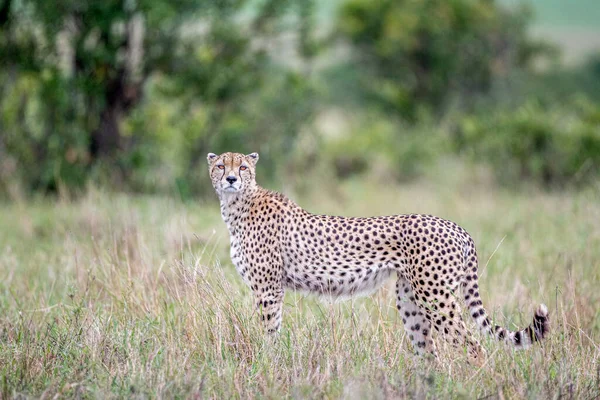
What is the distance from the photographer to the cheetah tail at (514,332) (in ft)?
11.9

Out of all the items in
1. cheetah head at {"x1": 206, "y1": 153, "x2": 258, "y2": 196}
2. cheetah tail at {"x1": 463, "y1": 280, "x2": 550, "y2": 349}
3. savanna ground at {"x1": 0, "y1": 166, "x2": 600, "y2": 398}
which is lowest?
savanna ground at {"x1": 0, "y1": 166, "x2": 600, "y2": 398}

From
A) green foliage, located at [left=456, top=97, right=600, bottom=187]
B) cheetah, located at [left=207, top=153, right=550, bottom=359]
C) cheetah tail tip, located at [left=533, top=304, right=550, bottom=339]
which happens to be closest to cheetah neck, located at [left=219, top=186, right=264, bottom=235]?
cheetah, located at [left=207, top=153, right=550, bottom=359]

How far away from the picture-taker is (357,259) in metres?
4.13

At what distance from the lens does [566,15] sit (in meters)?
54.8

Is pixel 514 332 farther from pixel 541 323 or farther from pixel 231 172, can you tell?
pixel 231 172

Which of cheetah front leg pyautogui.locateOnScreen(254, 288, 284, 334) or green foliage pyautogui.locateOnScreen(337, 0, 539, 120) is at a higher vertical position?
green foliage pyautogui.locateOnScreen(337, 0, 539, 120)

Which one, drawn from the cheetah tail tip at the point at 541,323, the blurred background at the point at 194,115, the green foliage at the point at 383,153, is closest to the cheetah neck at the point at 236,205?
the cheetah tail tip at the point at 541,323

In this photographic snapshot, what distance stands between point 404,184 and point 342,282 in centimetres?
791

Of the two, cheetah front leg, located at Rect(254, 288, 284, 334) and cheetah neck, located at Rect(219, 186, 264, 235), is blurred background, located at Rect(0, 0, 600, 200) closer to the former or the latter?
cheetah neck, located at Rect(219, 186, 264, 235)

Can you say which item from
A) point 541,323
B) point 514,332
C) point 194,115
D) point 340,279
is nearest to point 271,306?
point 340,279

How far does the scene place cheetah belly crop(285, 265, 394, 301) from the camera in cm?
414

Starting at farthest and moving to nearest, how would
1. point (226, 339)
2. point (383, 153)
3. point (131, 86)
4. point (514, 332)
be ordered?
1. point (383, 153)
2. point (131, 86)
3. point (226, 339)
4. point (514, 332)

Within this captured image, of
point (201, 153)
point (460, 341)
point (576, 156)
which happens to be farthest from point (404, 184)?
point (460, 341)

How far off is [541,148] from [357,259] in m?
7.68
